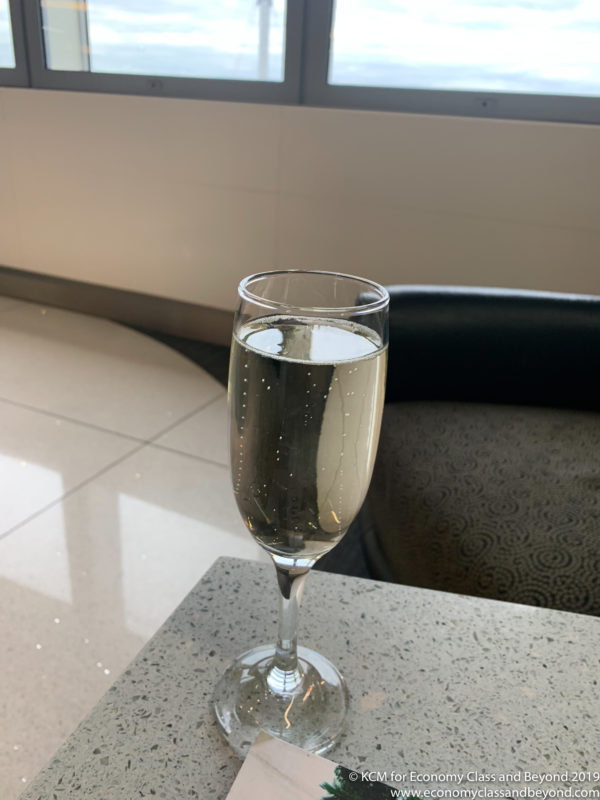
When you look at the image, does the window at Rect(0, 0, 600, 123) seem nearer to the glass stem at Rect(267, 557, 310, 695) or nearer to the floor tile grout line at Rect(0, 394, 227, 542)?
the floor tile grout line at Rect(0, 394, 227, 542)

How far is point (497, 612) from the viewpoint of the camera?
52 cm

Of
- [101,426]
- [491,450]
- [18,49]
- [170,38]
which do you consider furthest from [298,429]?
[18,49]

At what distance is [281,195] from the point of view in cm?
231

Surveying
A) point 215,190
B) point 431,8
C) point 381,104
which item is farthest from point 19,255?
point 431,8

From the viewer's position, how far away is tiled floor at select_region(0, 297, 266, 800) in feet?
3.59

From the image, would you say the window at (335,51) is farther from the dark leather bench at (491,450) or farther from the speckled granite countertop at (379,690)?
the speckled granite countertop at (379,690)

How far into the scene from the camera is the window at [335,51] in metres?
1.97

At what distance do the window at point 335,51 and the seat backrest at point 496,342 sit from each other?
3.58ft

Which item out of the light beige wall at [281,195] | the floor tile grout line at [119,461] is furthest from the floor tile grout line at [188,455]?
the light beige wall at [281,195]

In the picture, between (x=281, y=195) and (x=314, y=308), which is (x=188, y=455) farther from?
(x=314, y=308)

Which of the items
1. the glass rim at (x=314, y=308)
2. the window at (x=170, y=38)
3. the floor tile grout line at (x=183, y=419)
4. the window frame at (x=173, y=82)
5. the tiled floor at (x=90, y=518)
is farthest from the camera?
the window at (x=170, y=38)

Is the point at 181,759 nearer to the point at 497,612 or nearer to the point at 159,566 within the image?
the point at 497,612

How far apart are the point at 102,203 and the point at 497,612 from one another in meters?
2.63

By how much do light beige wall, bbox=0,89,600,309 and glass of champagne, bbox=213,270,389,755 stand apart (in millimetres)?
1775
